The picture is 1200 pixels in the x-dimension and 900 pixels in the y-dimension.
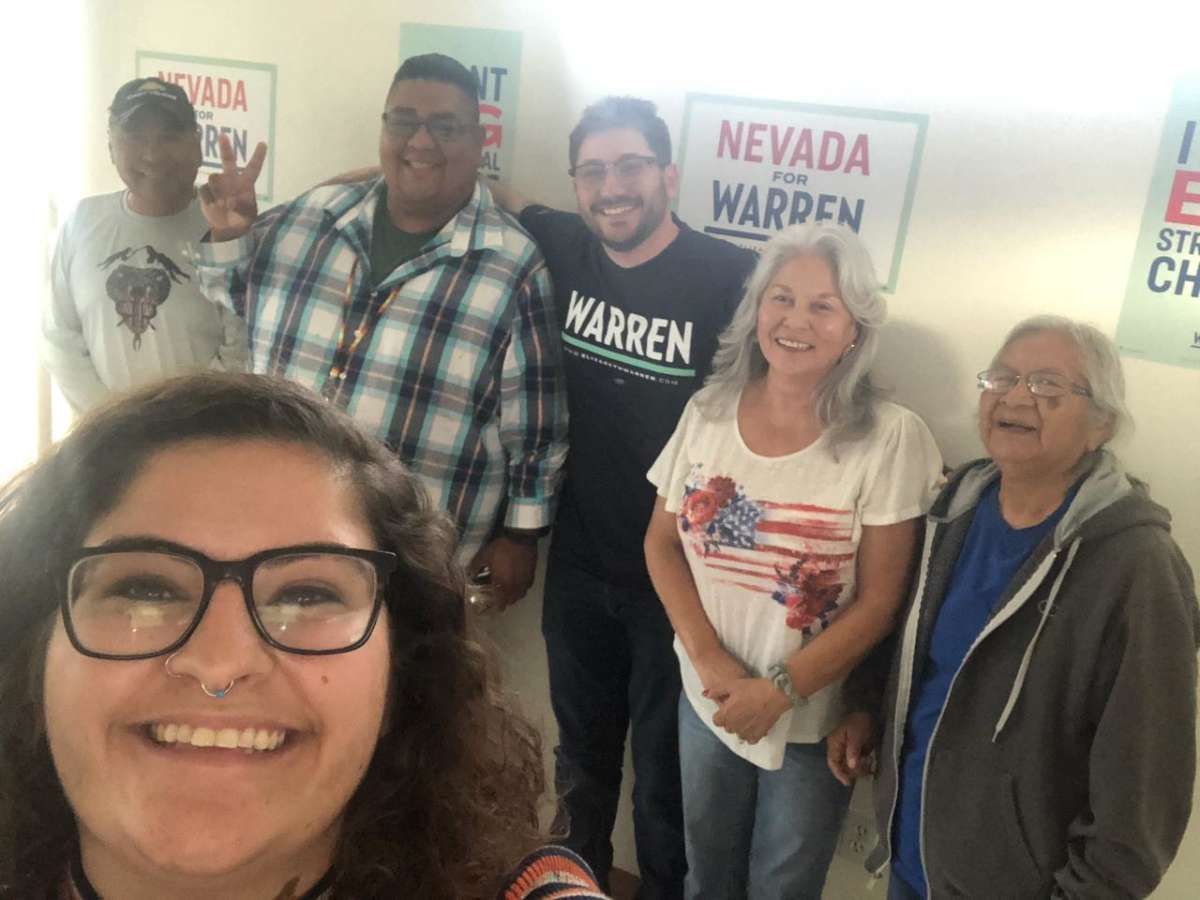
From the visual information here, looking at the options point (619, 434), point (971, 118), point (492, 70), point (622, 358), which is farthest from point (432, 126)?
point (971, 118)

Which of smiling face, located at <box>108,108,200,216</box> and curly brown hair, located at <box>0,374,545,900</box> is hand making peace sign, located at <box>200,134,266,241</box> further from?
curly brown hair, located at <box>0,374,545,900</box>

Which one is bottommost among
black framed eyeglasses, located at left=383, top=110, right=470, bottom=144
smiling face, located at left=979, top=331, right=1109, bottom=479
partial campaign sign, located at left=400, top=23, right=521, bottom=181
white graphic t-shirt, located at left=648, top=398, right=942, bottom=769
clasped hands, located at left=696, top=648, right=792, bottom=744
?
clasped hands, located at left=696, top=648, right=792, bottom=744

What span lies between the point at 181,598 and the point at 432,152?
1.28 metres

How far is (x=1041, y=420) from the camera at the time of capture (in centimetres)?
121

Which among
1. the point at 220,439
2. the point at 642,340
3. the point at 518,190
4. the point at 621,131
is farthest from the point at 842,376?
the point at 220,439

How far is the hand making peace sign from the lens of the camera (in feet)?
6.02

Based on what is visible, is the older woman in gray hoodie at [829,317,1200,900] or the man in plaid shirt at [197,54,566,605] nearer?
the older woman in gray hoodie at [829,317,1200,900]

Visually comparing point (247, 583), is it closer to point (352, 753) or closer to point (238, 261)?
point (352, 753)

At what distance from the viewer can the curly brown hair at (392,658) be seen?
69cm

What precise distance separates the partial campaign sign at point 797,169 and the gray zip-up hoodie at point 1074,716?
0.49 m

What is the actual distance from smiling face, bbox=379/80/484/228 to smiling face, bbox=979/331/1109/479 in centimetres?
106

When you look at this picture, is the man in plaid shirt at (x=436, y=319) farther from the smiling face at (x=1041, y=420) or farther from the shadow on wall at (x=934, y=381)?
the smiling face at (x=1041, y=420)

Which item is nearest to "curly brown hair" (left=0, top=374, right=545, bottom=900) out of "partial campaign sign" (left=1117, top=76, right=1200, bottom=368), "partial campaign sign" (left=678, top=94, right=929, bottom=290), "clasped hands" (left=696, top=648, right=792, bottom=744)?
"clasped hands" (left=696, top=648, right=792, bottom=744)

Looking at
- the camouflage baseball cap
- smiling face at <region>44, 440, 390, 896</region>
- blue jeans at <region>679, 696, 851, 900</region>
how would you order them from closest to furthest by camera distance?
smiling face at <region>44, 440, 390, 896</region>, blue jeans at <region>679, 696, 851, 900</region>, the camouflage baseball cap
